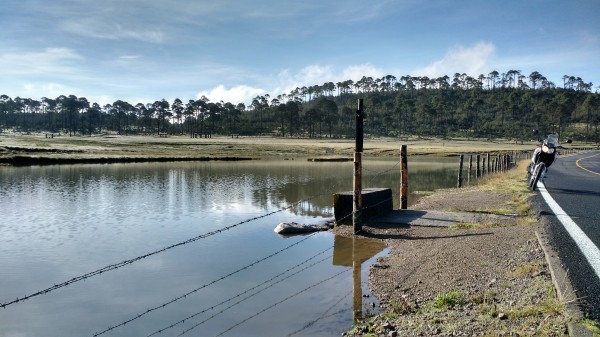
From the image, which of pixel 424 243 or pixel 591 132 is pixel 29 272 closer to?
pixel 424 243

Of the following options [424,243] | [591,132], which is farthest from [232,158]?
[591,132]

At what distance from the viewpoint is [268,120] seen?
182750mm

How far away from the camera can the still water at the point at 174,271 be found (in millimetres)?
8961

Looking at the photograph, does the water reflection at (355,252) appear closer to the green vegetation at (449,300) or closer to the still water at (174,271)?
the still water at (174,271)

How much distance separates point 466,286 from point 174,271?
751cm

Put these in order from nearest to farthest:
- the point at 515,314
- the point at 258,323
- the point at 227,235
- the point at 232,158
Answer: the point at 515,314, the point at 258,323, the point at 227,235, the point at 232,158

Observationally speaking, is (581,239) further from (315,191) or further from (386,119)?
(386,119)

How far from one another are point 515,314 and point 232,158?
219 feet

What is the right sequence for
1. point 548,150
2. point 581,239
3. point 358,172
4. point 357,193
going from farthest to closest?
point 548,150 < point 357,193 < point 358,172 < point 581,239

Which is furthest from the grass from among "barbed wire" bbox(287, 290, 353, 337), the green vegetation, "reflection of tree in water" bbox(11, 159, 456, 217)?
"reflection of tree in water" bbox(11, 159, 456, 217)

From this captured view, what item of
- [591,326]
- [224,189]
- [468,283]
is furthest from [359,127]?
[224,189]

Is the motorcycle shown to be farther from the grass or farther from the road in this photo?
the grass

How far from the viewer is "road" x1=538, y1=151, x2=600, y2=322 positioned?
6.18 m

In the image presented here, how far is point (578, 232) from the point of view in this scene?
9.87 m
